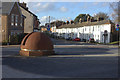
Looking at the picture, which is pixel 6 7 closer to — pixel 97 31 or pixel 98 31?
pixel 98 31

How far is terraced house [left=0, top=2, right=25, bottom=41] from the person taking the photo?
34344 millimetres

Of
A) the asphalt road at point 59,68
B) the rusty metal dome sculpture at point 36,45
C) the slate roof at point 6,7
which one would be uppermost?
the slate roof at point 6,7

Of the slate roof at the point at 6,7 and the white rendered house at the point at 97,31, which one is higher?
the slate roof at the point at 6,7

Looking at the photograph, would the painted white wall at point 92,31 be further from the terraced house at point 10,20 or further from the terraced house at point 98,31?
the terraced house at point 10,20

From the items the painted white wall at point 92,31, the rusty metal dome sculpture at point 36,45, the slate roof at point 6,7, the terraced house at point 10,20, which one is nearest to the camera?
the rusty metal dome sculpture at point 36,45

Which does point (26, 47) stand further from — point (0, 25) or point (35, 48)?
point (0, 25)

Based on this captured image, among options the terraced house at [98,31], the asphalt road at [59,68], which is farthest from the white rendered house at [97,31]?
the asphalt road at [59,68]

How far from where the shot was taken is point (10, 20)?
35531 mm

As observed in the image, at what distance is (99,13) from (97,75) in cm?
8471

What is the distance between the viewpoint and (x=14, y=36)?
33281 mm

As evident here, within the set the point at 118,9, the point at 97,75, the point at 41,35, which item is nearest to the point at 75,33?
the point at 118,9

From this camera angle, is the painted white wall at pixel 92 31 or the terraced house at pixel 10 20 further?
the painted white wall at pixel 92 31

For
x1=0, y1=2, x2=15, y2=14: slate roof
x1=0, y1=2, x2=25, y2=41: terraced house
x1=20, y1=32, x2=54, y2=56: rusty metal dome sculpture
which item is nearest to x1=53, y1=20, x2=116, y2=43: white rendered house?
x1=0, y1=2, x2=25, y2=41: terraced house

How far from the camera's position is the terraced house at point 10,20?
113 ft
